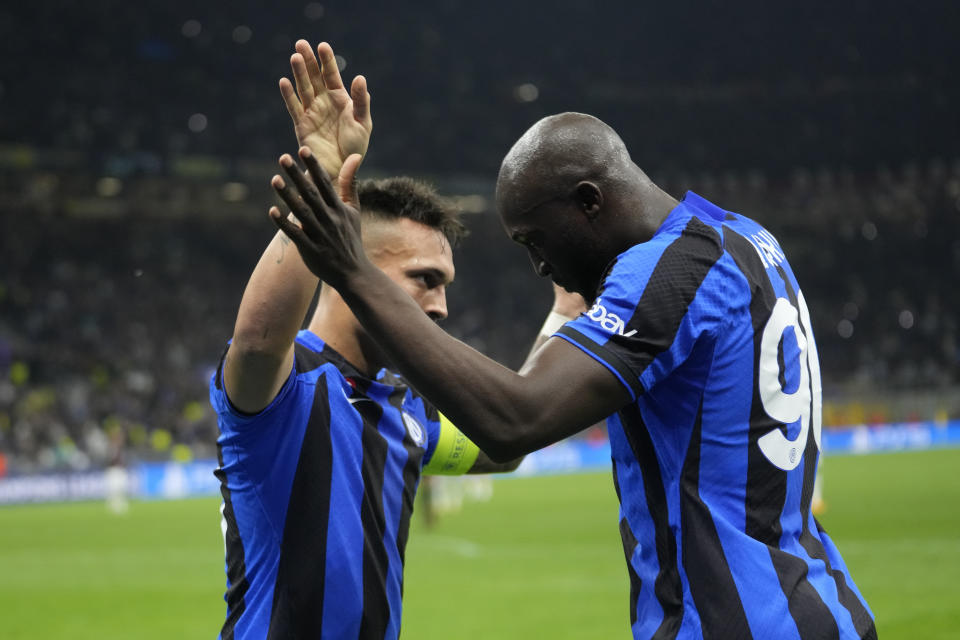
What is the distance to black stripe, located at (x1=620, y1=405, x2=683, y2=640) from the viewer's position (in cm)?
203

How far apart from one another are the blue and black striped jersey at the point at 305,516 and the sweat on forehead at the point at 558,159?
801mm

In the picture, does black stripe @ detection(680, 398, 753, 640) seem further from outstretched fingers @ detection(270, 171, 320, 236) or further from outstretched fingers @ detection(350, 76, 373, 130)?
outstretched fingers @ detection(350, 76, 373, 130)

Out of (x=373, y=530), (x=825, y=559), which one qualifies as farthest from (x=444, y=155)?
(x=825, y=559)

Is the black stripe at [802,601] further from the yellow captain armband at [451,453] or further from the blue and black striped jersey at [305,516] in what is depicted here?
the yellow captain armband at [451,453]

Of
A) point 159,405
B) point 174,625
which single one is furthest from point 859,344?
point 174,625

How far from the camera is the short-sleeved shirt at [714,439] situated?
6.34 feet

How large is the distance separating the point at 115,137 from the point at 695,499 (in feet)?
114

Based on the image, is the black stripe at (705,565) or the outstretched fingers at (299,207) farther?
the black stripe at (705,565)

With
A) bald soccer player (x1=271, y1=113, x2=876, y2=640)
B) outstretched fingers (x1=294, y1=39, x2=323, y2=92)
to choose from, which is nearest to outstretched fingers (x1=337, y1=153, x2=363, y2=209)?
bald soccer player (x1=271, y1=113, x2=876, y2=640)

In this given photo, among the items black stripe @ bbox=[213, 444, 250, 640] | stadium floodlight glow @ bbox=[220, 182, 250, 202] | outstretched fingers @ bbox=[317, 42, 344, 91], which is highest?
stadium floodlight glow @ bbox=[220, 182, 250, 202]

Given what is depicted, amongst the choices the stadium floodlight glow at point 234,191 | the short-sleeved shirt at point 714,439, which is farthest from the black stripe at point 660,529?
the stadium floodlight glow at point 234,191

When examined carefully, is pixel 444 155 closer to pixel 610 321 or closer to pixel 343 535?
pixel 343 535

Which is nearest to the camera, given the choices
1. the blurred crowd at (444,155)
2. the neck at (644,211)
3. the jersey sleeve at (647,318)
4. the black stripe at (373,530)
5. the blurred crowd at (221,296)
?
the jersey sleeve at (647,318)

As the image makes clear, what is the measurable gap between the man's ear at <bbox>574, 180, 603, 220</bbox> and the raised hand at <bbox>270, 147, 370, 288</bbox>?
0.48 m
